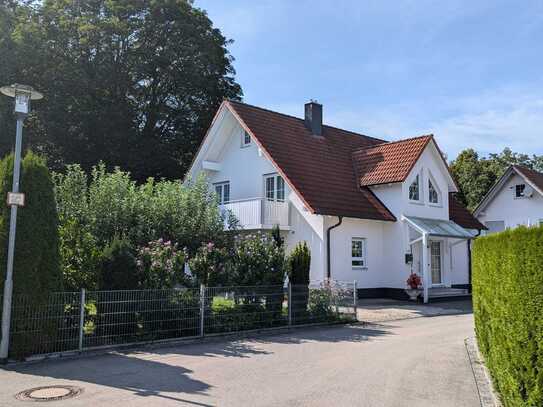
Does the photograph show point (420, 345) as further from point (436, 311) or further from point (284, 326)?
point (436, 311)

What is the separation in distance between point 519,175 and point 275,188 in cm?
1932

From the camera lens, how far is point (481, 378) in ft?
28.7

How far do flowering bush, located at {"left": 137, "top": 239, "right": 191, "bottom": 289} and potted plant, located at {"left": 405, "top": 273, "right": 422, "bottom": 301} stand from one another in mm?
12147

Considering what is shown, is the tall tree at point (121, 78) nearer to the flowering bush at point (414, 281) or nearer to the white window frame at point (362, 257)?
the white window frame at point (362, 257)

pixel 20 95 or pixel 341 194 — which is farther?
pixel 341 194

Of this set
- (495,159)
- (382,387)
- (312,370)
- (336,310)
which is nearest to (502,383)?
(382,387)

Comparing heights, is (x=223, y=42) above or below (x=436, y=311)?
above

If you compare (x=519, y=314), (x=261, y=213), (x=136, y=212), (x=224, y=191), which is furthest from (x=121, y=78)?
(x=519, y=314)

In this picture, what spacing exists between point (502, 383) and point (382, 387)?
199 cm

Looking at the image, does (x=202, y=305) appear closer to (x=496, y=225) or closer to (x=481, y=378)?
(x=481, y=378)

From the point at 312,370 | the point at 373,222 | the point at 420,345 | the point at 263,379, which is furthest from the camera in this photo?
the point at 373,222

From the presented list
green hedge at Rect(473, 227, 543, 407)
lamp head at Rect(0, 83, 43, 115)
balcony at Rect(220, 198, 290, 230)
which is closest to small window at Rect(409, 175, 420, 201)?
balcony at Rect(220, 198, 290, 230)

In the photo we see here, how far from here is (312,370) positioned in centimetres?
923

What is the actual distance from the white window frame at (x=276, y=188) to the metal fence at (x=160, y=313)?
317 inches
